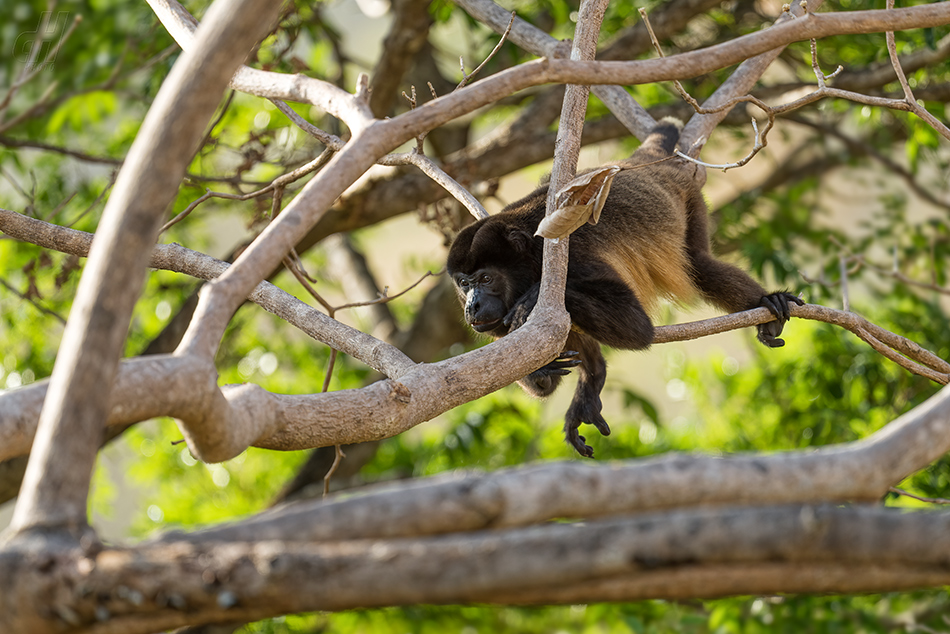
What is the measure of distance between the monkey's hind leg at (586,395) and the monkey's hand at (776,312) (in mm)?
763

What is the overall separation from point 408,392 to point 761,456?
1.15m

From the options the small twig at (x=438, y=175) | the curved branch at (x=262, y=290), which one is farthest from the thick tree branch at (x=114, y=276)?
the small twig at (x=438, y=175)

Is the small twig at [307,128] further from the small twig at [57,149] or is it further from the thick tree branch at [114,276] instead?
the small twig at [57,149]

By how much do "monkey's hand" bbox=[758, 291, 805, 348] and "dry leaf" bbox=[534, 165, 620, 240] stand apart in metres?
1.29

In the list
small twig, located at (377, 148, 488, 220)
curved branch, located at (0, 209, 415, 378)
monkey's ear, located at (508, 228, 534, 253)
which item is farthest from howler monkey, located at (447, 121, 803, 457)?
curved branch, located at (0, 209, 415, 378)

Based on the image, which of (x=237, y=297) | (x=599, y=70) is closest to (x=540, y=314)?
(x=599, y=70)

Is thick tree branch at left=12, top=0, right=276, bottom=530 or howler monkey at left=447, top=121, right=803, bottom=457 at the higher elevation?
thick tree branch at left=12, top=0, right=276, bottom=530

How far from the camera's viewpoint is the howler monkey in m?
3.24

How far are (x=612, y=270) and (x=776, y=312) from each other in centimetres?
69

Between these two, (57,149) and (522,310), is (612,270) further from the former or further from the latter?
(57,149)

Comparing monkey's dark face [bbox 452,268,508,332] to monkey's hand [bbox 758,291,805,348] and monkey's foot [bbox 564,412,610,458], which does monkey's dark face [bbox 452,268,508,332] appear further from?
monkey's hand [bbox 758,291,805,348]

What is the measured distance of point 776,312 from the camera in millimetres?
3434

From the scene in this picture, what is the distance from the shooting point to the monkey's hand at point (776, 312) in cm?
346

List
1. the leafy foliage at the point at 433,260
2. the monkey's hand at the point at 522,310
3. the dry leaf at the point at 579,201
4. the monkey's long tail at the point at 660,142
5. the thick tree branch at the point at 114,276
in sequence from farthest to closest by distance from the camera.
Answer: the leafy foliage at the point at 433,260
the monkey's long tail at the point at 660,142
the monkey's hand at the point at 522,310
the dry leaf at the point at 579,201
the thick tree branch at the point at 114,276
